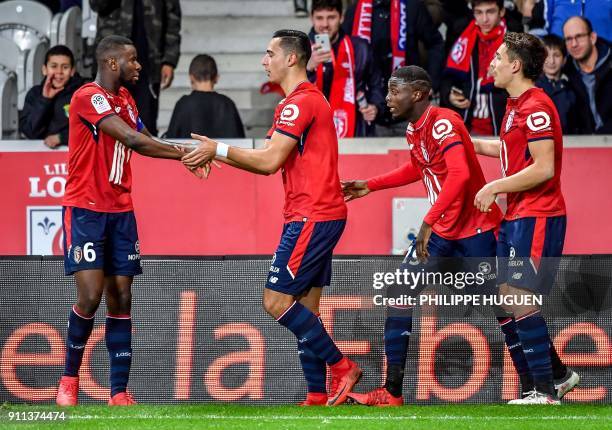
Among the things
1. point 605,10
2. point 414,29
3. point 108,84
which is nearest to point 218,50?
point 414,29

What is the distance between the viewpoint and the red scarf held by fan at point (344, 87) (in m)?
12.2

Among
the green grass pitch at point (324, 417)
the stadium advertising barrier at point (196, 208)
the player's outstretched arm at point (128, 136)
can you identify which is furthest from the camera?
the stadium advertising barrier at point (196, 208)

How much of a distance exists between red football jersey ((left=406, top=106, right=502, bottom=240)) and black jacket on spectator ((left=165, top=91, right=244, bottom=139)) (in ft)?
13.3

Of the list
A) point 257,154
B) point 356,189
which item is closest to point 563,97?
point 356,189

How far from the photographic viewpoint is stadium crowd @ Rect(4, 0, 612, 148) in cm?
1211

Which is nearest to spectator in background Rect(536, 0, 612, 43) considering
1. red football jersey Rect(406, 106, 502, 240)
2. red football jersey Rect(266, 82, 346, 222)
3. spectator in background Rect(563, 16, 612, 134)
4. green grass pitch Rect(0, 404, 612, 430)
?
spectator in background Rect(563, 16, 612, 134)

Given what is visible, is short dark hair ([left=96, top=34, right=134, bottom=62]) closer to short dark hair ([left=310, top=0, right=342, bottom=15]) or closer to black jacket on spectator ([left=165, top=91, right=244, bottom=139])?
black jacket on spectator ([left=165, top=91, right=244, bottom=139])

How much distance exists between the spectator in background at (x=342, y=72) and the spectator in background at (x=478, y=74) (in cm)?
67

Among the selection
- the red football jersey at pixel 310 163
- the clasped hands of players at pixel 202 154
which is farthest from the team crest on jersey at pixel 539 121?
the clasped hands of players at pixel 202 154

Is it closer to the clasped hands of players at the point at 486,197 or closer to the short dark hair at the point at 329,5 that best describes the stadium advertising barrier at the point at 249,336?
the clasped hands of players at the point at 486,197

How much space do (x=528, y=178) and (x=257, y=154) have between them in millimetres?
1524

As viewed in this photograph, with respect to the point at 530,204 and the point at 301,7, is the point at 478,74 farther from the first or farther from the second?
the point at 530,204

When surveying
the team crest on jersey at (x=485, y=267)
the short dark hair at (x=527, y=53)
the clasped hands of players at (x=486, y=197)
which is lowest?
the team crest on jersey at (x=485, y=267)

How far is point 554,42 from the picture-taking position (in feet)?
39.5
